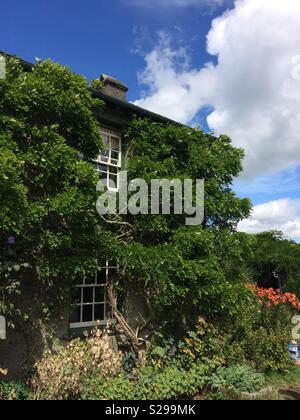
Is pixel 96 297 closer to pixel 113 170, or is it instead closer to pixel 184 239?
pixel 184 239

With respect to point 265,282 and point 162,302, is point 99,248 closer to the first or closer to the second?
point 162,302

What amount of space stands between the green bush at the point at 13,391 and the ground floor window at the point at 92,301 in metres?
1.97

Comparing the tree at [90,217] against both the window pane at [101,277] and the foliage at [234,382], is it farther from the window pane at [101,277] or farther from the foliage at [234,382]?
the foliage at [234,382]

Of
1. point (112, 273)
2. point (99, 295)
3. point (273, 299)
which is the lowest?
point (273, 299)

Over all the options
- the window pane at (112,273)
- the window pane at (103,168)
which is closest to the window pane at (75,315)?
the window pane at (112,273)

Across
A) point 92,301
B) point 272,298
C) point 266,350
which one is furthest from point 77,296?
point 272,298

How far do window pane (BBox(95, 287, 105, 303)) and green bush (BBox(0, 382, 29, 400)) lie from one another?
2599mm

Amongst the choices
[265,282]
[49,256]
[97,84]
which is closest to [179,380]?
[49,256]

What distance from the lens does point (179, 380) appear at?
22.8 feet

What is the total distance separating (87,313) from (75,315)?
29cm

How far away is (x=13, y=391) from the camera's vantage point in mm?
5977

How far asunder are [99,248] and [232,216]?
385 centimetres

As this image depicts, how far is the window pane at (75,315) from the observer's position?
8234 mm
